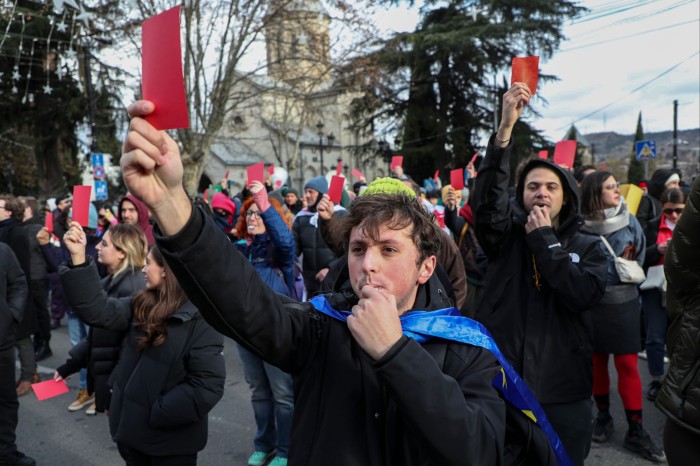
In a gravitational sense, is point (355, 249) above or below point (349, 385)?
above

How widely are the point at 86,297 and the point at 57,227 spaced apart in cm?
623

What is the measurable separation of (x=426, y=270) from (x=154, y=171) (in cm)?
87

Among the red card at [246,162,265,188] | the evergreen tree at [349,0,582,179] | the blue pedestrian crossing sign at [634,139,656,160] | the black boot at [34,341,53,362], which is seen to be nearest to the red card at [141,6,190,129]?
the red card at [246,162,265,188]

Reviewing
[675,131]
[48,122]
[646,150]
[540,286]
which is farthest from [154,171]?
[675,131]

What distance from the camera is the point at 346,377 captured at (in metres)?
1.49

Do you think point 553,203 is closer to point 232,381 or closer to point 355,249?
point 355,249

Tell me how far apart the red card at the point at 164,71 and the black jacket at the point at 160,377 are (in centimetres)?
186

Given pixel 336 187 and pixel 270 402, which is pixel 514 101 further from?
pixel 336 187

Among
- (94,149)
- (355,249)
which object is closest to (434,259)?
(355,249)

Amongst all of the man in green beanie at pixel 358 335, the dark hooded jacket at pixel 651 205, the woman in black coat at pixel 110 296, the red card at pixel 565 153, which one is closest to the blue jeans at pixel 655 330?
the red card at pixel 565 153

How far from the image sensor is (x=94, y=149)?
51.6 feet

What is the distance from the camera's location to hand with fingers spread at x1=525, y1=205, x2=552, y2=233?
2.91 metres

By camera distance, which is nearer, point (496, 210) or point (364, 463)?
point (364, 463)

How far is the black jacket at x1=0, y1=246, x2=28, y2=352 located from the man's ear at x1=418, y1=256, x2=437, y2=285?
12.1ft
